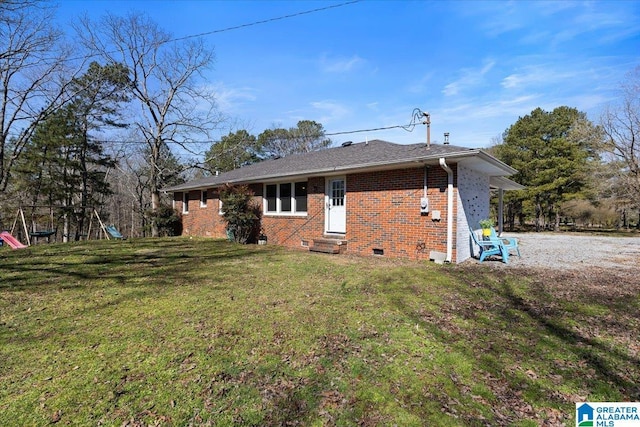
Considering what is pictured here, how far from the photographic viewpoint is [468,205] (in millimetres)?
8758

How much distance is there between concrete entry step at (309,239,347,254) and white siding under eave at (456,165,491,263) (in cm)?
343

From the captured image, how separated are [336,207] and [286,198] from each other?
261cm

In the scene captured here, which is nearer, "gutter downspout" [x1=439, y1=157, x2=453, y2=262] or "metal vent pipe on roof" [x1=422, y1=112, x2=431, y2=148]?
"gutter downspout" [x1=439, y1=157, x2=453, y2=262]

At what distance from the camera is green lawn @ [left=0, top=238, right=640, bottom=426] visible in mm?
2297

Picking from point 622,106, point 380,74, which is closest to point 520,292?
point 380,74

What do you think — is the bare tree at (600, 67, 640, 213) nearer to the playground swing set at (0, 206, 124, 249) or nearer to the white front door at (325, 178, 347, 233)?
the white front door at (325, 178, 347, 233)

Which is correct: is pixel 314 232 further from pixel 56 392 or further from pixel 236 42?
pixel 56 392

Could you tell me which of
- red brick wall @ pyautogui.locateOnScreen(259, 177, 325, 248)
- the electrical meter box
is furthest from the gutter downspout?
red brick wall @ pyautogui.locateOnScreen(259, 177, 325, 248)

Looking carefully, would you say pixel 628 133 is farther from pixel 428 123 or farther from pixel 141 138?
pixel 141 138

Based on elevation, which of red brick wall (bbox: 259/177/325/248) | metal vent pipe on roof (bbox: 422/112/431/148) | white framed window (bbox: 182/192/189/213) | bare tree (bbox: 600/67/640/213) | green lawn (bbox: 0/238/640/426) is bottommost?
green lawn (bbox: 0/238/640/426)

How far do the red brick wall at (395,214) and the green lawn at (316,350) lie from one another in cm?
213

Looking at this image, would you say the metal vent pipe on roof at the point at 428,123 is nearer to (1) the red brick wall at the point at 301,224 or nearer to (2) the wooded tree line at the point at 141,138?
(1) the red brick wall at the point at 301,224

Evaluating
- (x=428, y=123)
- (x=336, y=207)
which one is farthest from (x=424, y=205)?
(x=336, y=207)

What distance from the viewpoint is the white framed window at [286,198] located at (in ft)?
37.5
